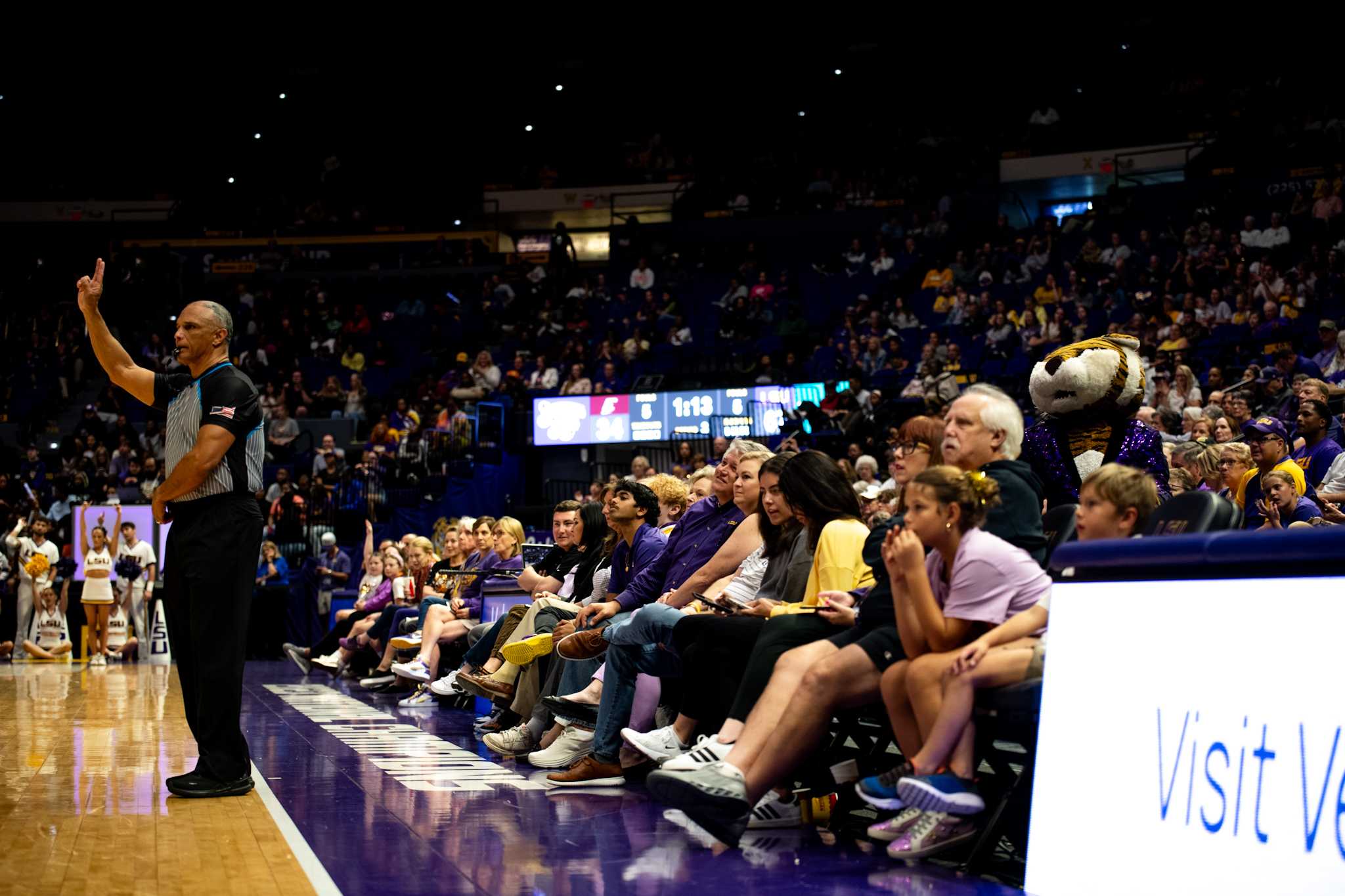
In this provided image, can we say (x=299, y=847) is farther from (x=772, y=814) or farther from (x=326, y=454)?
(x=326, y=454)

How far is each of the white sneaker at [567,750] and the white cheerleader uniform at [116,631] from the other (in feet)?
33.0

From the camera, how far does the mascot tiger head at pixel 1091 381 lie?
4.67 meters

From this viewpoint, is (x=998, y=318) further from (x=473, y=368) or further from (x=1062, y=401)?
(x=1062, y=401)

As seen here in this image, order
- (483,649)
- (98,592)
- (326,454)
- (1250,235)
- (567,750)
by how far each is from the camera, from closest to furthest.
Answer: (567,750), (483,649), (98,592), (1250,235), (326,454)

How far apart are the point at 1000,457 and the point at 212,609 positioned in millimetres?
2639

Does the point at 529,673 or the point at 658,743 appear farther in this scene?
the point at 529,673

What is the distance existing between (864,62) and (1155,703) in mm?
26015

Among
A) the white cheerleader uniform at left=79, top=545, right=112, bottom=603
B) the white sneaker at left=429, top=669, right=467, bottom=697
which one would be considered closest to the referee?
the white sneaker at left=429, top=669, right=467, bottom=697

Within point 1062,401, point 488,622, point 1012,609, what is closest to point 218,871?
point 1012,609

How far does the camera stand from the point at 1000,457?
412 cm

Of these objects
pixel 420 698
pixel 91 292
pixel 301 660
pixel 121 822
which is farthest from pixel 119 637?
pixel 121 822

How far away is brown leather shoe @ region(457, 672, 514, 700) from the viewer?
22.6ft

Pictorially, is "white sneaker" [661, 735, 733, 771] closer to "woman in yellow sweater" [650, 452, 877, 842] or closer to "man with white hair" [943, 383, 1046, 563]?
"woman in yellow sweater" [650, 452, 877, 842]

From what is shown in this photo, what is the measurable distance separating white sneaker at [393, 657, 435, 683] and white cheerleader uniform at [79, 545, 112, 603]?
6.16 metres
